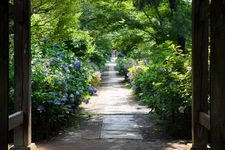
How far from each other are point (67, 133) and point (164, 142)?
2068mm

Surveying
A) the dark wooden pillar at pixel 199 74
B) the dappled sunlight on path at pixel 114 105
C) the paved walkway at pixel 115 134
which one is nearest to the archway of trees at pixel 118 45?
the dark wooden pillar at pixel 199 74

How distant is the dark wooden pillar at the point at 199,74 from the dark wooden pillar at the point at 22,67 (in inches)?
98.2

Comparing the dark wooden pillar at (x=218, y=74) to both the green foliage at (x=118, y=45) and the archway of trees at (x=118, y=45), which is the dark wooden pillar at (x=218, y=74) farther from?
the green foliage at (x=118, y=45)

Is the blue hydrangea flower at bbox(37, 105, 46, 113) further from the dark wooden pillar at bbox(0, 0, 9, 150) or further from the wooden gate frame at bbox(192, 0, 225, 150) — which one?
the dark wooden pillar at bbox(0, 0, 9, 150)

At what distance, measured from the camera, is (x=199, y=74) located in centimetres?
714

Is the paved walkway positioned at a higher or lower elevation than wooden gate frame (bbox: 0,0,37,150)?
lower

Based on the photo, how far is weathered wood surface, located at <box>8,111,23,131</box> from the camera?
616 cm

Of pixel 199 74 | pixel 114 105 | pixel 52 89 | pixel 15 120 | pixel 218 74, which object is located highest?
pixel 218 74

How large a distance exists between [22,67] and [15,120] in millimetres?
901

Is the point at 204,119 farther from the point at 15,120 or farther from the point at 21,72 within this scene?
the point at 21,72

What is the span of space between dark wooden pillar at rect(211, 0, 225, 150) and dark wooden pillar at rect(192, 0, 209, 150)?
2.14m

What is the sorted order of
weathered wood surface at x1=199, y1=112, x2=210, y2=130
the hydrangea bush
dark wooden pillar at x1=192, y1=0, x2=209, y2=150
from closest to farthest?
weathered wood surface at x1=199, y1=112, x2=210, y2=130 → dark wooden pillar at x1=192, y1=0, x2=209, y2=150 → the hydrangea bush

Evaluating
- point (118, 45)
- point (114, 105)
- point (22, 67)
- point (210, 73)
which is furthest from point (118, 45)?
point (210, 73)

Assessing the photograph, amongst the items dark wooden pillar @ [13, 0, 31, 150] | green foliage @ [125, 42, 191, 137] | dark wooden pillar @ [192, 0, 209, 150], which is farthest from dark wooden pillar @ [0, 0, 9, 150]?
green foliage @ [125, 42, 191, 137]
